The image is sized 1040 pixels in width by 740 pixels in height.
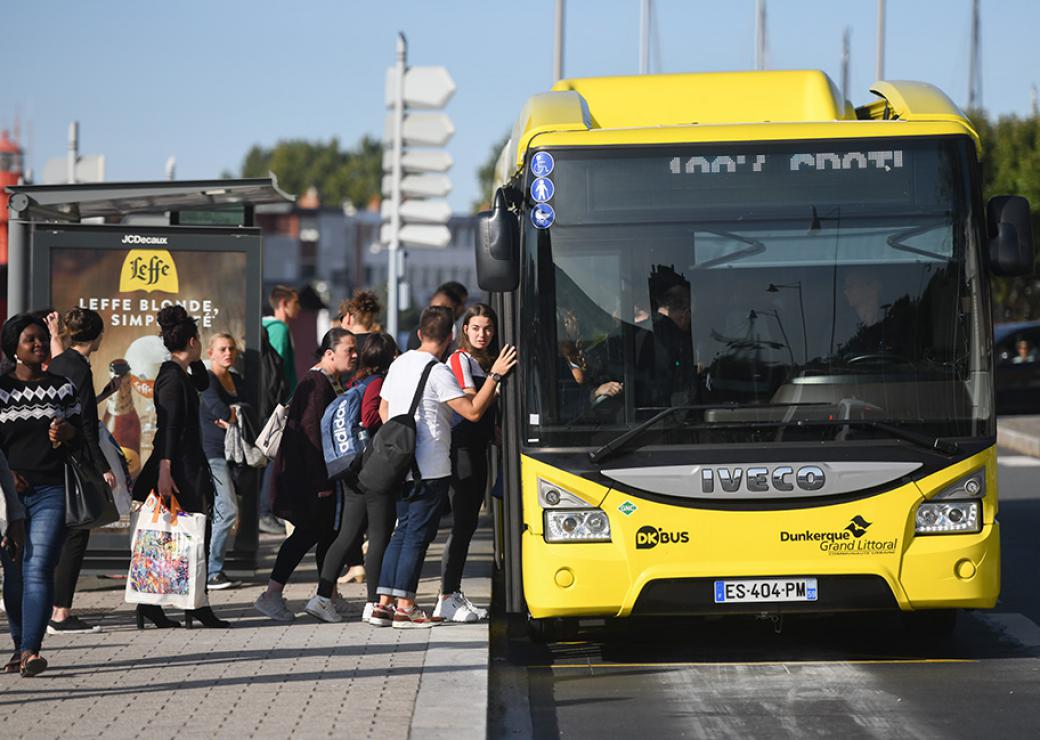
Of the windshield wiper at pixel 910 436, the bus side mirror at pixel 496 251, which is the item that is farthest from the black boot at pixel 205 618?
the windshield wiper at pixel 910 436

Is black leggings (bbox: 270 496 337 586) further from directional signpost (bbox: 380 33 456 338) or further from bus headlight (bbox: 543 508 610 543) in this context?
directional signpost (bbox: 380 33 456 338)

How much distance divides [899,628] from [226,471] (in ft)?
14.5

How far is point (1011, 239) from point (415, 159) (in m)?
10.7

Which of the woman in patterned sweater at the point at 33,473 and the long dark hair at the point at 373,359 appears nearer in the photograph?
the woman in patterned sweater at the point at 33,473

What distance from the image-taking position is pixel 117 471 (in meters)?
9.45

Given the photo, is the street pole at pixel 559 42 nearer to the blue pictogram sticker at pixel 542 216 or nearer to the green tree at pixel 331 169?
the blue pictogram sticker at pixel 542 216

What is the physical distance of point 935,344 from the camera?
8.52 meters

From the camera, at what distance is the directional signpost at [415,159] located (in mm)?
18172

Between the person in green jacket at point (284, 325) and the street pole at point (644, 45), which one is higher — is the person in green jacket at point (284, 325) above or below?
below

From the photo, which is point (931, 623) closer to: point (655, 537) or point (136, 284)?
point (655, 537)

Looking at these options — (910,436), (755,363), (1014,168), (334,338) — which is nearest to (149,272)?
(334,338)

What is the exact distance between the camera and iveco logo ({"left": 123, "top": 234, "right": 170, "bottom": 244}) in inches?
444

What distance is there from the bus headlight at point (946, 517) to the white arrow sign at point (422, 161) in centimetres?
1063

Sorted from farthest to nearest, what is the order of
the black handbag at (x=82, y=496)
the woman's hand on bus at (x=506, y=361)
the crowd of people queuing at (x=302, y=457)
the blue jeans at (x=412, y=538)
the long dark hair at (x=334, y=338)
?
the long dark hair at (x=334, y=338), the blue jeans at (x=412, y=538), the woman's hand on bus at (x=506, y=361), the black handbag at (x=82, y=496), the crowd of people queuing at (x=302, y=457)
